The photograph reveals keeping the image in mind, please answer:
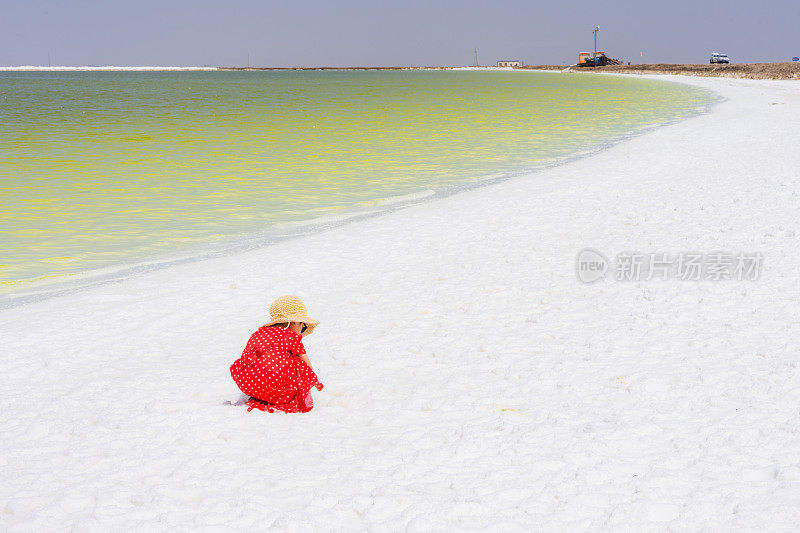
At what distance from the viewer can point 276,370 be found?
15.6 ft

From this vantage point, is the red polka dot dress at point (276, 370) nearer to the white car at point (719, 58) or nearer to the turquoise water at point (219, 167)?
the turquoise water at point (219, 167)

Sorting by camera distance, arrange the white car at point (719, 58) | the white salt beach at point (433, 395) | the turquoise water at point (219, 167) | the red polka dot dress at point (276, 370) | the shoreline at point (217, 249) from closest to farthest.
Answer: the white salt beach at point (433, 395) < the red polka dot dress at point (276, 370) < the shoreline at point (217, 249) < the turquoise water at point (219, 167) < the white car at point (719, 58)

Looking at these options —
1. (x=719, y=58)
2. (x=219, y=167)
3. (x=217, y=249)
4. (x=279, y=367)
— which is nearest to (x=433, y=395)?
(x=279, y=367)

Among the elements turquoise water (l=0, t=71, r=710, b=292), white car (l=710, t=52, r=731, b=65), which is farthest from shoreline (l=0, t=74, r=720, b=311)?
white car (l=710, t=52, r=731, b=65)

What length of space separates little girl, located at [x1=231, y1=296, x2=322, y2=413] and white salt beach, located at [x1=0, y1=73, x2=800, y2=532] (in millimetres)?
144

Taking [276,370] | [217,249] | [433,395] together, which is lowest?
[433,395]

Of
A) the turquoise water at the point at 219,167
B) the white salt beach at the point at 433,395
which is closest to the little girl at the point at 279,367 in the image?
the white salt beach at the point at 433,395

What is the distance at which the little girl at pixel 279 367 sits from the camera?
188 inches

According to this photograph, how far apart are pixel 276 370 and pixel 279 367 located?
1.2 inches

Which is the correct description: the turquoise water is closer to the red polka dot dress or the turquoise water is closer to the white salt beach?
the white salt beach

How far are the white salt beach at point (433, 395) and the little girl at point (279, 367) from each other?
144 millimetres

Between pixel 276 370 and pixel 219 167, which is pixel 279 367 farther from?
pixel 219 167

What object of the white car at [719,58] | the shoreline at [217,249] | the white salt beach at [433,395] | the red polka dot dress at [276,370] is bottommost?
the white salt beach at [433,395]

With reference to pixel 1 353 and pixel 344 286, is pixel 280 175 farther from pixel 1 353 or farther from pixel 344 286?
pixel 1 353
